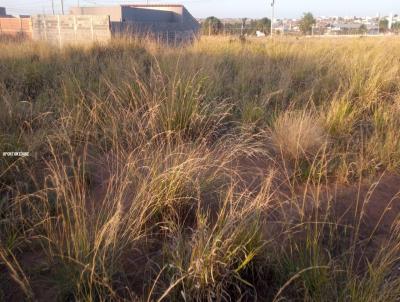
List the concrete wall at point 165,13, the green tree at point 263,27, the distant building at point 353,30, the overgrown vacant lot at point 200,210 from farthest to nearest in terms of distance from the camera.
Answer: the concrete wall at point 165,13, the green tree at point 263,27, the distant building at point 353,30, the overgrown vacant lot at point 200,210

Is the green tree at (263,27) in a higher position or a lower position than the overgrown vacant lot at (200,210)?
higher

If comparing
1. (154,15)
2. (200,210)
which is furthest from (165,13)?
(200,210)

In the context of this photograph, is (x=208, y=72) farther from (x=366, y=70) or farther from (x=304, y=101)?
(x=366, y=70)

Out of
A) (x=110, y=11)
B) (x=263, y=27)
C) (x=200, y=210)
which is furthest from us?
(x=110, y=11)

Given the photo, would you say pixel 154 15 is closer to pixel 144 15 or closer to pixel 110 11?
pixel 144 15

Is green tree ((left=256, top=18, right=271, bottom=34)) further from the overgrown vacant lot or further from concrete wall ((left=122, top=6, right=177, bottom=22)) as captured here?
the overgrown vacant lot

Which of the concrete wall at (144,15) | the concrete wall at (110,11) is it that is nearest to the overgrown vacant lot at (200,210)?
the concrete wall at (144,15)

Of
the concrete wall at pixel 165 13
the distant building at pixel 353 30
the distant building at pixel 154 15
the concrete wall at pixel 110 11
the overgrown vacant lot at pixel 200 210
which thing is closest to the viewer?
the overgrown vacant lot at pixel 200 210

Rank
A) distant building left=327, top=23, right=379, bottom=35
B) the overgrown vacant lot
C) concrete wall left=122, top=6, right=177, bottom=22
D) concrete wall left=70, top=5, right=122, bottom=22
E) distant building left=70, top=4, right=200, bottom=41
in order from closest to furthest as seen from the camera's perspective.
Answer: the overgrown vacant lot, distant building left=327, top=23, right=379, bottom=35, distant building left=70, top=4, right=200, bottom=41, concrete wall left=122, top=6, right=177, bottom=22, concrete wall left=70, top=5, right=122, bottom=22

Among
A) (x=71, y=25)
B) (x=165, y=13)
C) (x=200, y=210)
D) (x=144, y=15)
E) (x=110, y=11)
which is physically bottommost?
(x=200, y=210)

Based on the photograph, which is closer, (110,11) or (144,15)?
(110,11)

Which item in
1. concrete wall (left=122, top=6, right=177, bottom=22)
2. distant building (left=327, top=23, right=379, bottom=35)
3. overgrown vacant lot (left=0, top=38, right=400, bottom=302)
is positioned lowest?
overgrown vacant lot (left=0, top=38, right=400, bottom=302)

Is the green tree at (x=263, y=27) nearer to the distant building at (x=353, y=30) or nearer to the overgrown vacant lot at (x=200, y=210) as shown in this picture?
the distant building at (x=353, y=30)

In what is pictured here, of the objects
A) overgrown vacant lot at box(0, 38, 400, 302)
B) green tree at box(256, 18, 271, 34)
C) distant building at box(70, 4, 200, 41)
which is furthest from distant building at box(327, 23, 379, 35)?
overgrown vacant lot at box(0, 38, 400, 302)
